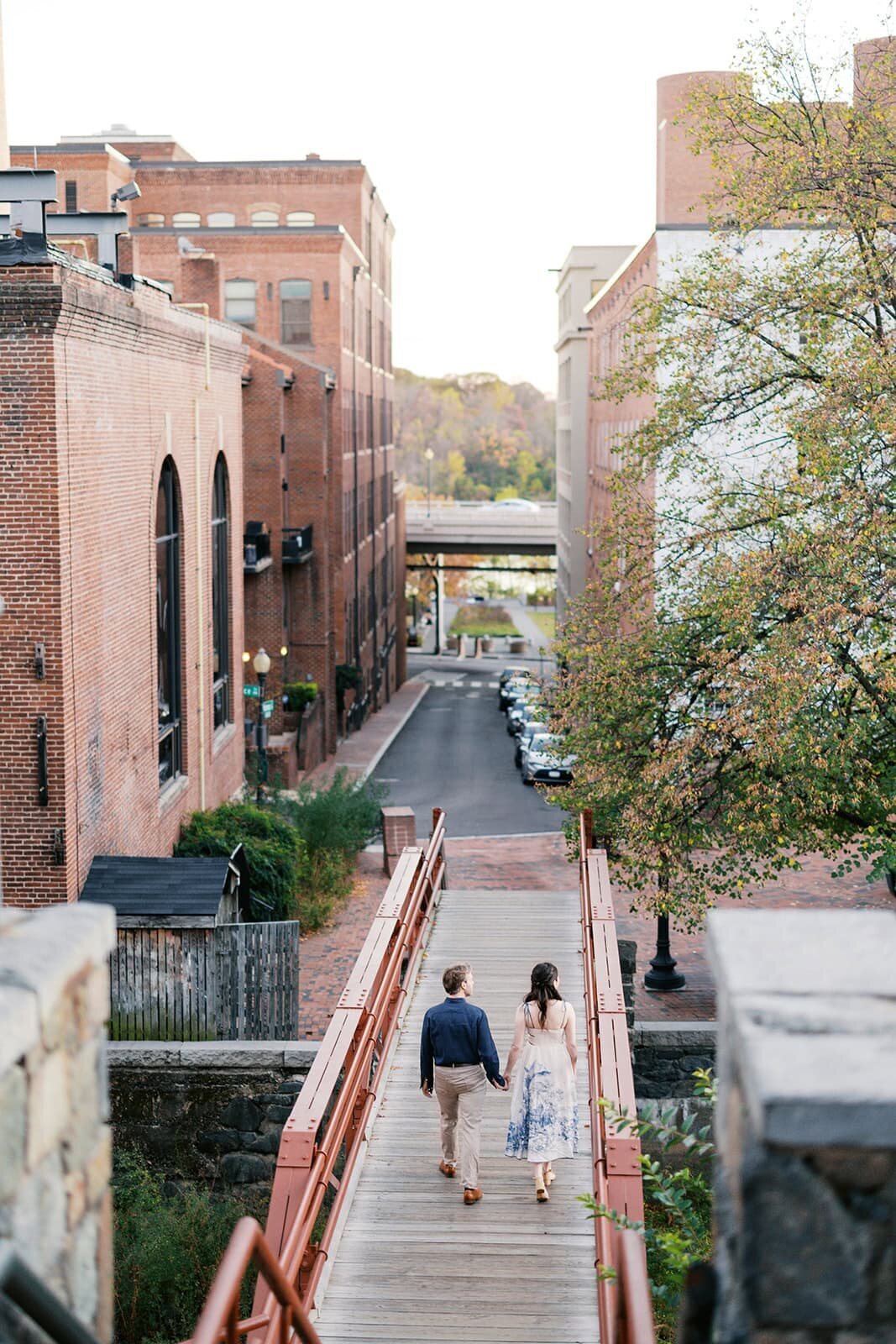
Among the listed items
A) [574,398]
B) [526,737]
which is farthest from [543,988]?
[574,398]

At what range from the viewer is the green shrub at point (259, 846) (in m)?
21.6

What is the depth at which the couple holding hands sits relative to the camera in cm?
940

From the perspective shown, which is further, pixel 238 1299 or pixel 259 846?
pixel 259 846

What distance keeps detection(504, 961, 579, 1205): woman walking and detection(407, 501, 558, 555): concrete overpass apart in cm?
7314

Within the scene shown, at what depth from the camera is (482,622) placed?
122000 mm

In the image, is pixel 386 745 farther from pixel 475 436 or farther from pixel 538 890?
pixel 475 436

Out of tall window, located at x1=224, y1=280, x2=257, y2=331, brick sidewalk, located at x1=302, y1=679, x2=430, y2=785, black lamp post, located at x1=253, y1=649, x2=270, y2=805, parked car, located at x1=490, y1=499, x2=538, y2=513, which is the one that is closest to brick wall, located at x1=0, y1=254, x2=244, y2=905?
black lamp post, located at x1=253, y1=649, x2=270, y2=805

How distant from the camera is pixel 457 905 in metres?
18.2

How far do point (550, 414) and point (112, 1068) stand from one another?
158 meters

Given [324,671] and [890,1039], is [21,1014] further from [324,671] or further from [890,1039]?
[324,671]

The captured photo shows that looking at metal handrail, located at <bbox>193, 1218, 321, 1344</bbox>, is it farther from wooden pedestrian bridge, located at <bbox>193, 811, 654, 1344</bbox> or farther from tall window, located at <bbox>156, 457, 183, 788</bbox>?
tall window, located at <bbox>156, 457, 183, 788</bbox>

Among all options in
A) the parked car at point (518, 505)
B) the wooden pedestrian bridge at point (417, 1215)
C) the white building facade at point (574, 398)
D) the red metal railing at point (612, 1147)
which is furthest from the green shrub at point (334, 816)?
the parked car at point (518, 505)

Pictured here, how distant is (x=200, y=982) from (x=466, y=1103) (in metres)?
7.04

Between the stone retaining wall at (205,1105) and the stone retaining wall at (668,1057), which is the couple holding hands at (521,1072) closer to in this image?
the stone retaining wall at (205,1105)
